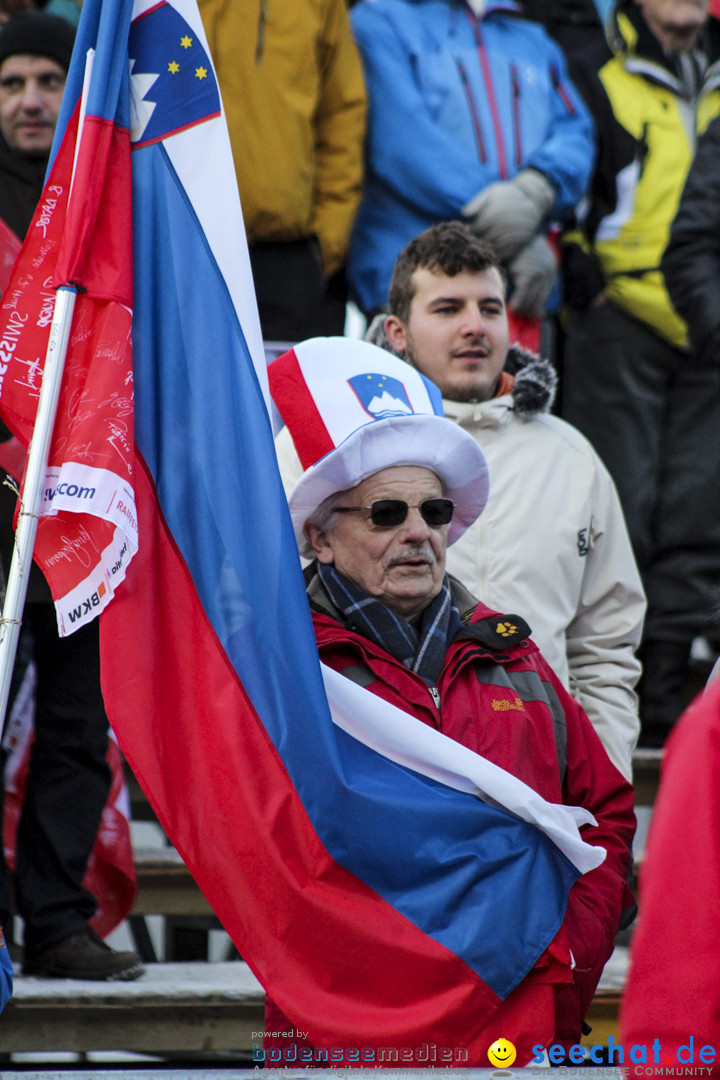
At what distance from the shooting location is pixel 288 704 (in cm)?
286

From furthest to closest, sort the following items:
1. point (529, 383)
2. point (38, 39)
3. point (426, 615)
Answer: point (38, 39) < point (529, 383) < point (426, 615)

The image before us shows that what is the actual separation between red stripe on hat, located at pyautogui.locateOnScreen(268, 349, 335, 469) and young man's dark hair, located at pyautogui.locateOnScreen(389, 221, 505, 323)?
693mm

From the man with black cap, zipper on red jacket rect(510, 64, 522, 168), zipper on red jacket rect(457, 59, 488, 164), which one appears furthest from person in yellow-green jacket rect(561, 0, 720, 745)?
the man with black cap

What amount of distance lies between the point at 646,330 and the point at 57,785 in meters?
2.92

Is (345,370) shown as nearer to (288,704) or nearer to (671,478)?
(288,704)

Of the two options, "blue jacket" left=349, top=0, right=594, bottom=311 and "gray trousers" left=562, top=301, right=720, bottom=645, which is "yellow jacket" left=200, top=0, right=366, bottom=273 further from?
"gray trousers" left=562, top=301, right=720, bottom=645

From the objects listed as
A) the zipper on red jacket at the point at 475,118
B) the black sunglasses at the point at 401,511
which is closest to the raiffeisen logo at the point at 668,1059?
the black sunglasses at the point at 401,511

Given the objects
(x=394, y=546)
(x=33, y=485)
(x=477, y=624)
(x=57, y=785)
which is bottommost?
(x=57, y=785)

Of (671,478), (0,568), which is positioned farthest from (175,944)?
(671,478)

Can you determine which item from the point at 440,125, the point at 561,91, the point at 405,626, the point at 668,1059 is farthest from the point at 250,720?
the point at 561,91

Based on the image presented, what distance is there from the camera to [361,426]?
127 inches

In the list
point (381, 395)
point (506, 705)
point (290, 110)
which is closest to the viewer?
point (506, 705)

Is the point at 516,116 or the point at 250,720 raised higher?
the point at 516,116

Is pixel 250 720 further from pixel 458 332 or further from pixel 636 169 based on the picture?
pixel 636 169
